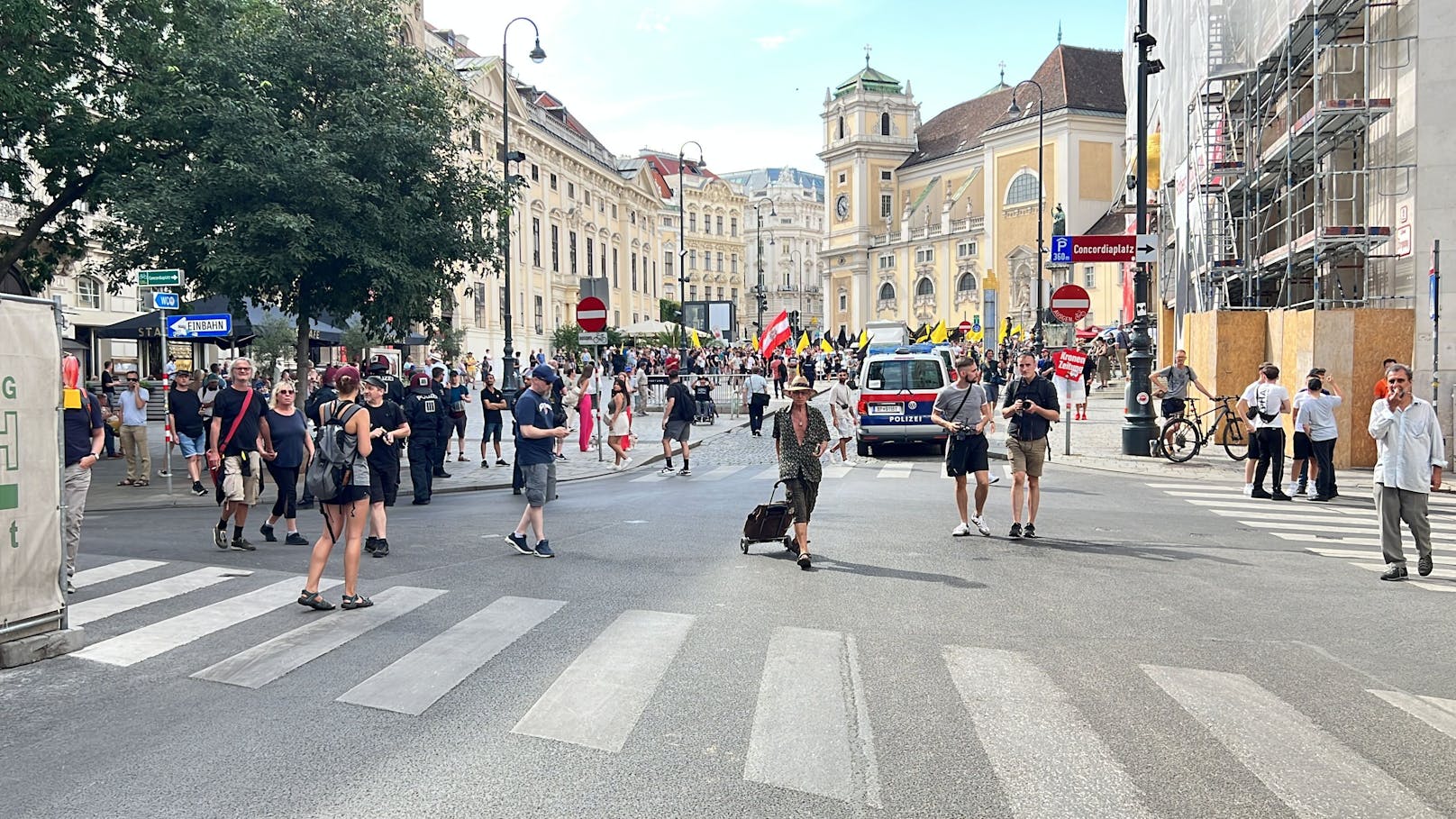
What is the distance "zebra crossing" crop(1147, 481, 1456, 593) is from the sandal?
8.61 metres

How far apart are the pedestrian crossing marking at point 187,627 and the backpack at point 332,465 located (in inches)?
38.7

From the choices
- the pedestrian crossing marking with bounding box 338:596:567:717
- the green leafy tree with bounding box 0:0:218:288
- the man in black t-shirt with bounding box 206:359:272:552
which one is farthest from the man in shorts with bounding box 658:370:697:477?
the pedestrian crossing marking with bounding box 338:596:567:717

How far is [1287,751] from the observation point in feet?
17.1

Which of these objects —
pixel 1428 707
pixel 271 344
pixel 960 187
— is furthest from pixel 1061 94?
pixel 1428 707

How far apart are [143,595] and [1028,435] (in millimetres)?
8391

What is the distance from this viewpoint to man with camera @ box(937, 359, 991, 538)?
11875 mm

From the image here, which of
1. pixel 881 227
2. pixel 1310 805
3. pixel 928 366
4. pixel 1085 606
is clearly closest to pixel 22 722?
pixel 1310 805

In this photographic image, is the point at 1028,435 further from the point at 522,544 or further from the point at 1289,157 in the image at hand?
the point at 1289,157

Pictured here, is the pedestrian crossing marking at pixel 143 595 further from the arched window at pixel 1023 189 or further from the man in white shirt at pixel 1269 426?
the arched window at pixel 1023 189

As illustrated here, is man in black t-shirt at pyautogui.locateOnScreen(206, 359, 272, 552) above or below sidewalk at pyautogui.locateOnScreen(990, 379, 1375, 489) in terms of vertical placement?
above

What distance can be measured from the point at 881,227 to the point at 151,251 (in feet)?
313

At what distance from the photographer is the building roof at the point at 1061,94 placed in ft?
290

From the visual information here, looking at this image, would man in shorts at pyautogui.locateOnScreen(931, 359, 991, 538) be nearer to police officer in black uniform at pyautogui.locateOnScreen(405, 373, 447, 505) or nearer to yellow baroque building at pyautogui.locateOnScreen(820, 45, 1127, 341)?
police officer in black uniform at pyautogui.locateOnScreen(405, 373, 447, 505)

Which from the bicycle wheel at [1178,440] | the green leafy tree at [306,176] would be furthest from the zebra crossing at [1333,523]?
the green leafy tree at [306,176]
